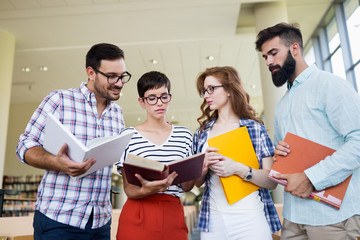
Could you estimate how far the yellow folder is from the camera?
1511 mm

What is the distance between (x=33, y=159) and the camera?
1454 mm

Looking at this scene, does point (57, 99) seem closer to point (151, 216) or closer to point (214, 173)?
point (151, 216)

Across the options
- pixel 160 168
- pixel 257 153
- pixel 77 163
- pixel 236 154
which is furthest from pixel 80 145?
pixel 257 153

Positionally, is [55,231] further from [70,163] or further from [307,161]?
[307,161]

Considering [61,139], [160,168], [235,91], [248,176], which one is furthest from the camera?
[235,91]

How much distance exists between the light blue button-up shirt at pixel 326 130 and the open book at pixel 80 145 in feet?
2.60

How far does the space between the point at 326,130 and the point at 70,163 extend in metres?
1.10

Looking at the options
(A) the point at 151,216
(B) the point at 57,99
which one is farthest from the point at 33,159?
(A) the point at 151,216

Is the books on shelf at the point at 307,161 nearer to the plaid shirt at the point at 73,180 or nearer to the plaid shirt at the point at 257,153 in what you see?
the plaid shirt at the point at 257,153

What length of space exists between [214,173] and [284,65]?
2.13 feet

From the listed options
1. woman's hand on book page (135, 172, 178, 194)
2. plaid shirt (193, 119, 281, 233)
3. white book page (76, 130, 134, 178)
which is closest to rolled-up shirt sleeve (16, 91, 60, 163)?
white book page (76, 130, 134, 178)

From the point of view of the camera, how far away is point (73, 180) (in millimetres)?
1556

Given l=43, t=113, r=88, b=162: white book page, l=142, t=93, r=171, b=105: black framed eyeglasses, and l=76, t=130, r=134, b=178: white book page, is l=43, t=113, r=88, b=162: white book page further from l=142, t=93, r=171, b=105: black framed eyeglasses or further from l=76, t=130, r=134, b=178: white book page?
l=142, t=93, r=171, b=105: black framed eyeglasses

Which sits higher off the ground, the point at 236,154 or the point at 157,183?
the point at 236,154
